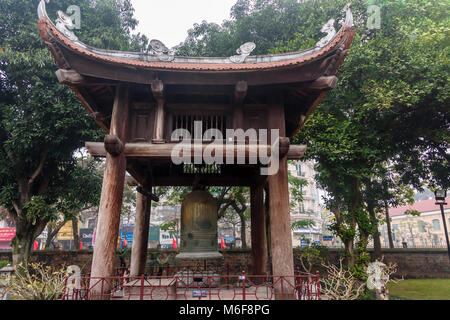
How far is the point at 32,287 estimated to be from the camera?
5816 millimetres

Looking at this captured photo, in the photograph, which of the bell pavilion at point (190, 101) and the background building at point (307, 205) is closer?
the bell pavilion at point (190, 101)

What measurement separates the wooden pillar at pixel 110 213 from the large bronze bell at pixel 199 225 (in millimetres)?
2438

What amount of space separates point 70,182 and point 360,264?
16.1 m

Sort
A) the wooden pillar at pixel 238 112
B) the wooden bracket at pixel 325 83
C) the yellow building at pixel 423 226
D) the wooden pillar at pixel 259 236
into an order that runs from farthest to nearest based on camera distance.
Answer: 1. the yellow building at pixel 423 226
2. the wooden pillar at pixel 259 236
3. the wooden pillar at pixel 238 112
4. the wooden bracket at pixel 325 83

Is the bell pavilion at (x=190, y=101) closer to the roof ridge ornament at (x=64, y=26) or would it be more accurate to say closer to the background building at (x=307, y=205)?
the roof ridge ornament at (x=64, y=26)

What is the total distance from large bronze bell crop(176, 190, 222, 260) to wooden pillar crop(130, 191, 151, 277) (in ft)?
6.36

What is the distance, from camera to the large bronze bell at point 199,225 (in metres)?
8.73

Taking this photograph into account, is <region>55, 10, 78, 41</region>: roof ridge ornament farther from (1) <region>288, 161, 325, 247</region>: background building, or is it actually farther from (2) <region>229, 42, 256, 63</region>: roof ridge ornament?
(1) <region>288, 161, 325, 247</region>: background building

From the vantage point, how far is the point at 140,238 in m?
10.2

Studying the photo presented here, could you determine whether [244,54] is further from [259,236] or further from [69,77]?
[259,236]

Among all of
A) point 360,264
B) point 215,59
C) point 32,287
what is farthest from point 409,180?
point 32,287

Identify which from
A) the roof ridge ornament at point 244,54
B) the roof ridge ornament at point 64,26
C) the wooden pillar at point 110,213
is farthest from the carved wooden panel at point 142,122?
the roof ridge ornament at point 244,54

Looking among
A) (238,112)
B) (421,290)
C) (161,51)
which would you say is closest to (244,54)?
(238,112)

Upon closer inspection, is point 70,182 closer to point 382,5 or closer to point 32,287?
point 32,287
